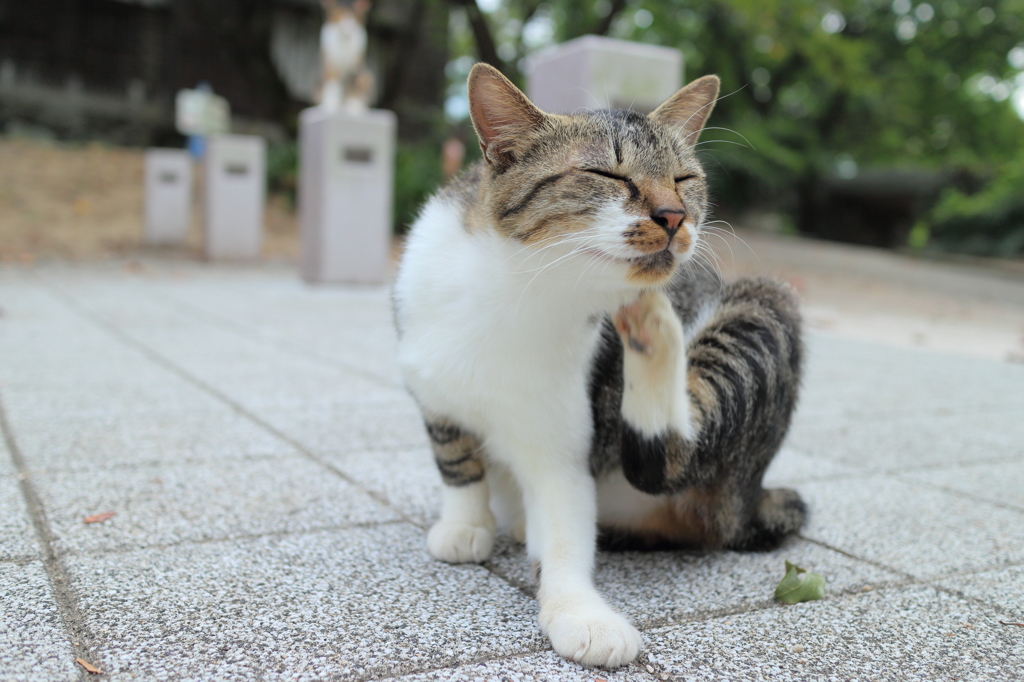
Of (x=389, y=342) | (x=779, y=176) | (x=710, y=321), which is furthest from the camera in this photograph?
(x=779, y=176)

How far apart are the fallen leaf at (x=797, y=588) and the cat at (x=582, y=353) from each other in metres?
0.22

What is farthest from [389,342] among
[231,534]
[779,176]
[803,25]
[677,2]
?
[779,176]

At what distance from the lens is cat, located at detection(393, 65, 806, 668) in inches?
59.8

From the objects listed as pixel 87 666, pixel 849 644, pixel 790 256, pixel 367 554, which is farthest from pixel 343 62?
pixel 849 644

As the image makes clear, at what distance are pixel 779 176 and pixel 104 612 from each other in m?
16.9

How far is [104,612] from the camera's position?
4.97ft

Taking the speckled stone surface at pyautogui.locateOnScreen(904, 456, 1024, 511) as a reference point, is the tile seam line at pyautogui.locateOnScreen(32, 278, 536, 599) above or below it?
below

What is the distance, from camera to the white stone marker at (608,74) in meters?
5.94

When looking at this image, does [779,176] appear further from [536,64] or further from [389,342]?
[389,342]

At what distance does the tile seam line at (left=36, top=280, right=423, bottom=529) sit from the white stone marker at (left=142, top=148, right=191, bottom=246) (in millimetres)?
5183

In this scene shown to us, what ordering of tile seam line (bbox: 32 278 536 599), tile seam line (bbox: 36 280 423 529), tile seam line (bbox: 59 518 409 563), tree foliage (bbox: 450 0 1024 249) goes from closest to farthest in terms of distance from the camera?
1. tile seam line (bbox: 59 518 409 563)
2. tile seam line (bbox: 32 278 536 599)
3. tile seam line (bbox: 36 280 423 529)
4. tree foliage (bbox: 450 0 1024 249)

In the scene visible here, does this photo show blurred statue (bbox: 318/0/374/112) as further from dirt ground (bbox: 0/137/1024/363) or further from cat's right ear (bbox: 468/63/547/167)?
cat's right ear (bbox: 468/63/547/167)

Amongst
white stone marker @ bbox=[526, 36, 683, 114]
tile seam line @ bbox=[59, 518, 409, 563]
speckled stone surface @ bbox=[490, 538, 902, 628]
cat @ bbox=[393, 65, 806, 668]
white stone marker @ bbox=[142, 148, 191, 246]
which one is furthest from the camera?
white stone marker @ bbox=[142, 148, 191, 246]

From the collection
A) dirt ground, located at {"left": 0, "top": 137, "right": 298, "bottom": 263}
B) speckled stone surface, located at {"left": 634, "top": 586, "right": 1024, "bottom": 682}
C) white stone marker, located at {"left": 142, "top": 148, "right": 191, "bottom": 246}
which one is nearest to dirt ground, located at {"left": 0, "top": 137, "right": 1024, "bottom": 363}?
dirt ground, located at {"left": 0, "top": 137, "right": 298, "bottom": 263}
